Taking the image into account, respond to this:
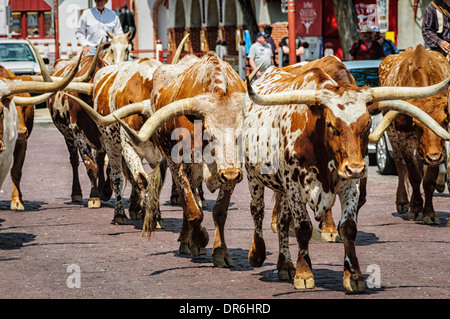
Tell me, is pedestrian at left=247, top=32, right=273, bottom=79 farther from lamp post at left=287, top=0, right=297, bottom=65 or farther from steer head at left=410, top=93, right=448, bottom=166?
steer head at left=410, top=93, right=448, bottom=166

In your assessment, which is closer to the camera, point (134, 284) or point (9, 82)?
point (134, 284)

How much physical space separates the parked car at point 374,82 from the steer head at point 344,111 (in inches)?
307

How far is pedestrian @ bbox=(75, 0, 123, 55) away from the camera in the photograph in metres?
16.1

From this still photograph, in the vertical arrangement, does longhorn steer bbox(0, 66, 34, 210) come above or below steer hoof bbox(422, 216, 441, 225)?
above

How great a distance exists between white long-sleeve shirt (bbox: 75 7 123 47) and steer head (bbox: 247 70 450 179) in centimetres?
897

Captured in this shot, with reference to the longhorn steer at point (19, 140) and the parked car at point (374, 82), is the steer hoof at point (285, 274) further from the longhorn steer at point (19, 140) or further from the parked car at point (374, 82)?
the parked car at point (374, 82)

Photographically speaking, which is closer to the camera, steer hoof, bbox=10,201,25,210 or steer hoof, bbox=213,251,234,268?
steer hoof, bbox=213,251,234,268

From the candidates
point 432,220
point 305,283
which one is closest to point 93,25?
point 432,220

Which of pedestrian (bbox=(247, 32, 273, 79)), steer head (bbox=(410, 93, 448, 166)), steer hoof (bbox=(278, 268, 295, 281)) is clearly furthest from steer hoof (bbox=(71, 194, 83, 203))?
pedestrian (bbox=(247, 32, 273, 79))

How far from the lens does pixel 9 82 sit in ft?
31.6

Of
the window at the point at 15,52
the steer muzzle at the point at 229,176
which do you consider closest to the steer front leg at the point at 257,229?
the steer muzzle at the point at 229,176

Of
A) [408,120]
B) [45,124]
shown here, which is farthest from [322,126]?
[45,124]

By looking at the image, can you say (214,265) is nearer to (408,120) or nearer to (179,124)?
(179,124)

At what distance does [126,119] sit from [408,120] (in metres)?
3.13
